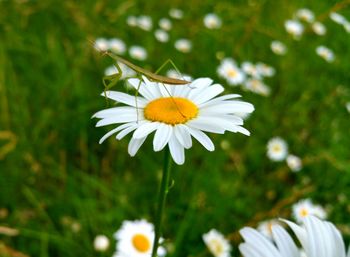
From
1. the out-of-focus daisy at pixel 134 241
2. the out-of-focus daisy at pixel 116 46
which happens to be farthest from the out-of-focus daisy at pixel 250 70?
the out-of-focus daisy at pixel 134 241

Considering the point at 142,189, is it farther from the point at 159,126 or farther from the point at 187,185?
the point at 159,126

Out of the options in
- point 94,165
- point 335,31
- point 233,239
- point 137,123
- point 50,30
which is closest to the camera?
point 137,123

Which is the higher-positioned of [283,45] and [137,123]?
[283,45]

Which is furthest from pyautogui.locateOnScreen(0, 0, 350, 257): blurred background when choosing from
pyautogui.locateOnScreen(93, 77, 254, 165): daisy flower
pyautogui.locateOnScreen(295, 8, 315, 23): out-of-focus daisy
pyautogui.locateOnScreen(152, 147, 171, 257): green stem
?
pyautogui.locateOnScreen(152, 147, 171, 257): green stem

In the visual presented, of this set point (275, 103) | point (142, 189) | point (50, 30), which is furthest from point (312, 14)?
point (142, 189)

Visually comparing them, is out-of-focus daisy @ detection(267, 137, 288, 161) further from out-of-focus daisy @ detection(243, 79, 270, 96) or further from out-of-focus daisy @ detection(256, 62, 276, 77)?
out-of-focus daisy @ detection(256, 62, 276, 77)

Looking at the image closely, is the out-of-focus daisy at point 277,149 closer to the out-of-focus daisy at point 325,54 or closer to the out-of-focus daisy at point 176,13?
the out-of-focus daisy at point 325,54

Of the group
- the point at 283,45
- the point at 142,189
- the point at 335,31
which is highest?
the point at 335,31
